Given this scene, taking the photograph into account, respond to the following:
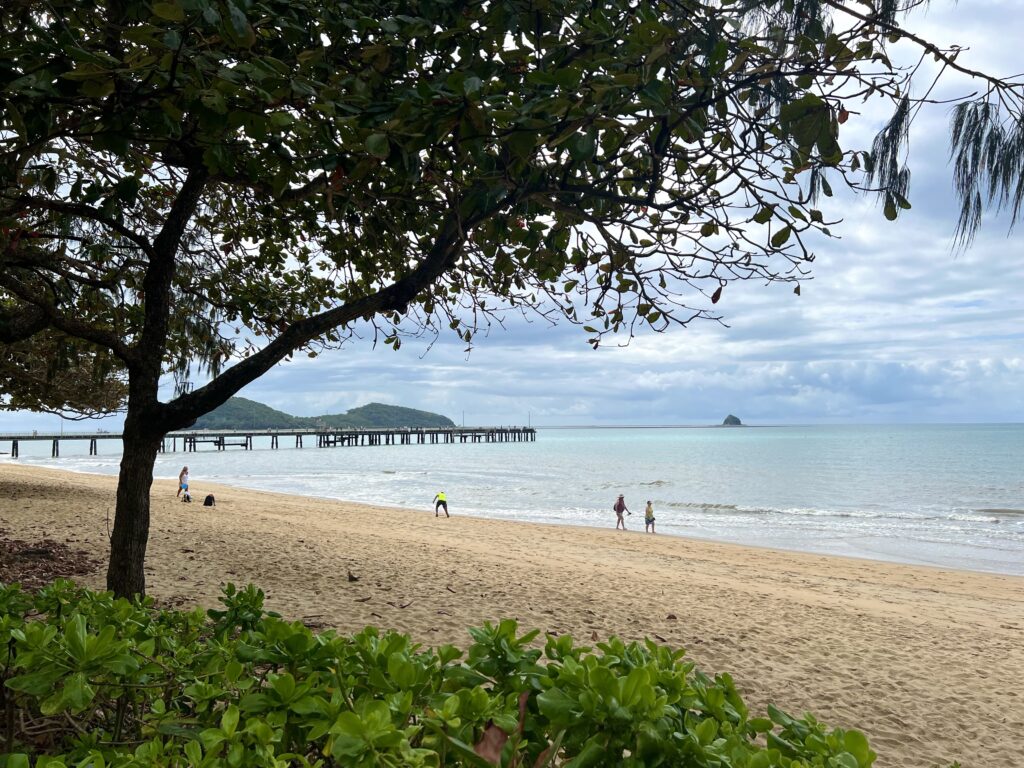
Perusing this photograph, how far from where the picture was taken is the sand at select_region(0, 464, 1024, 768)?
5.37 meters

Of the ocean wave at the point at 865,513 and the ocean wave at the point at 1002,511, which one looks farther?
the ocean wave at the point at 1002,511

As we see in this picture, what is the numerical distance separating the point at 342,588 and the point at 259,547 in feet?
11.1

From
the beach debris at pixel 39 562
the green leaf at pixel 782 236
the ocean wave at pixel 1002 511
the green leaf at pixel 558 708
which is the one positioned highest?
the green leaf at pixel 782 236

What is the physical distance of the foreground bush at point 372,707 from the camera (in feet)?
4.13

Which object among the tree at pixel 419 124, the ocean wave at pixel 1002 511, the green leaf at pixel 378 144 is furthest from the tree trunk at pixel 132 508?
the ocean wave at pixel 1002 511

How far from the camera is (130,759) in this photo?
128cm

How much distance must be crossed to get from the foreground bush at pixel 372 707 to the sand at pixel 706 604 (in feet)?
12.9

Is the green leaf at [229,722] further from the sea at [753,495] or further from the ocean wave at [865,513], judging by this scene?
the ocean wave at [865,513]

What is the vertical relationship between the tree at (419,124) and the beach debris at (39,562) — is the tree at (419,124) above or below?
above

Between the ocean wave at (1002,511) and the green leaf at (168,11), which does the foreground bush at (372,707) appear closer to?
the green leaf at (168,11)

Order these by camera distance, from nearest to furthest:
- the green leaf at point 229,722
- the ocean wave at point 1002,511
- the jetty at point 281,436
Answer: the green leaf at point 229,722 < the ocean wave at point 1002,511 < the jetty at point 281,436

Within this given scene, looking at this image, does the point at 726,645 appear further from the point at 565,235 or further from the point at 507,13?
the point at 507,13

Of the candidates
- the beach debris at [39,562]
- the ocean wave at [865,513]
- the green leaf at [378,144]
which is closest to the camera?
the green leaf at [378,144]

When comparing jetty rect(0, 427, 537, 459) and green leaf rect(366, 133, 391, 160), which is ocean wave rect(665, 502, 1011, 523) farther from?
jetty rect(0, 427, 537, 459)
